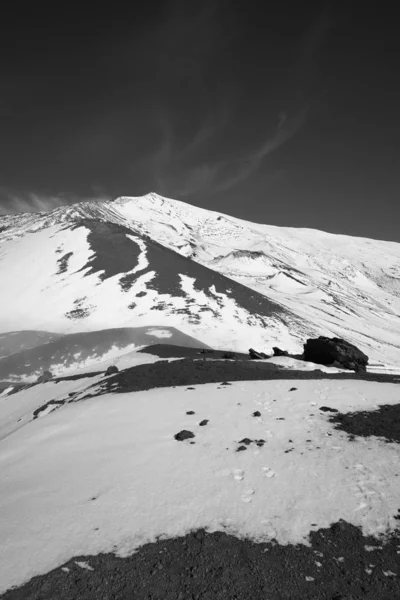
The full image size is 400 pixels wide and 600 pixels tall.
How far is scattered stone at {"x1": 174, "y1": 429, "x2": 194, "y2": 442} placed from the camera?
12.3m

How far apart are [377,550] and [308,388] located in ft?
35.7

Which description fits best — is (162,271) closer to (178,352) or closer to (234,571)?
(178,352)

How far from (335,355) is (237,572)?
2544 centimetres

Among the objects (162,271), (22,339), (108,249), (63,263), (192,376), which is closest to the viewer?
(192,376)

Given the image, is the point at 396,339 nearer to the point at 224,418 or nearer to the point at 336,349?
the point at 336,349

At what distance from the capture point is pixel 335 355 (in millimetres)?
29469

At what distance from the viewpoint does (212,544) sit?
278 inches

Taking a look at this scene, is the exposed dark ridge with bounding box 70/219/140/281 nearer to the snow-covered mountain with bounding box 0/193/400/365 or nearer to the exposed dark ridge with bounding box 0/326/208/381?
the snow-covered mountain with bounding box 0/193/400/365

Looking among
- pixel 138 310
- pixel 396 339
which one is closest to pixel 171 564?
pixel 138 310

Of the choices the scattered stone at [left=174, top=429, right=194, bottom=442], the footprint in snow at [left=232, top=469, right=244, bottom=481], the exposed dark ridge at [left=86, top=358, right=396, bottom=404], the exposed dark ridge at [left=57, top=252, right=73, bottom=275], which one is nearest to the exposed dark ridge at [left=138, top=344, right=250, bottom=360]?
the exposed dark ridge at [left=86, top=358, right=396, bottom=404]

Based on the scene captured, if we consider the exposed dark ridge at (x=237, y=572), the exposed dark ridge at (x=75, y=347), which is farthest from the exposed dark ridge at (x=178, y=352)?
the exposed dark ridge at (x=237, y=572)

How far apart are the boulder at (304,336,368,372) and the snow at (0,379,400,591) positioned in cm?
1342

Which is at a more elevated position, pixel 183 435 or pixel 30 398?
pixel 183 435

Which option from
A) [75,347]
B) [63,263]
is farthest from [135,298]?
[63,263]
